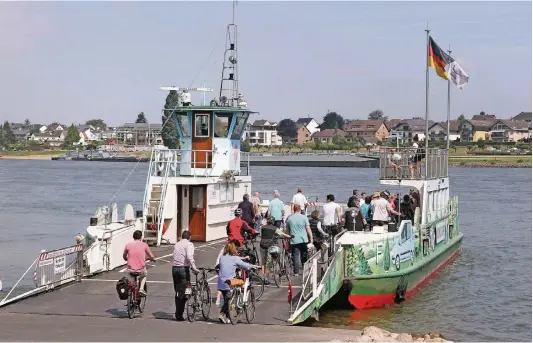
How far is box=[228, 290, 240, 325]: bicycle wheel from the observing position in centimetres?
1445

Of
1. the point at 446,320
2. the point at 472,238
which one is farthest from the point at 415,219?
the point at 472,238

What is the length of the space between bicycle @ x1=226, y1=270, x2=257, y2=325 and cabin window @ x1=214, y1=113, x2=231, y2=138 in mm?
11197

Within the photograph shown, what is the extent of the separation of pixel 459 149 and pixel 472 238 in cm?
14082

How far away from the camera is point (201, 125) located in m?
25.5

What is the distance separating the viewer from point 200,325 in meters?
14.5

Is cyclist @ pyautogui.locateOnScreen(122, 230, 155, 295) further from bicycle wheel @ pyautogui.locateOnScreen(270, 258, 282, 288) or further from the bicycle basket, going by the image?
bicycle wheel @ pyautogui.locateOnScreen(270, 258, 282, 288)

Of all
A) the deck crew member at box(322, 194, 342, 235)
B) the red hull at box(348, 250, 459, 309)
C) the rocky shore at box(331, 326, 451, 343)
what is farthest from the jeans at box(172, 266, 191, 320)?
the deck crew member at box(322, 194, 342, 235)

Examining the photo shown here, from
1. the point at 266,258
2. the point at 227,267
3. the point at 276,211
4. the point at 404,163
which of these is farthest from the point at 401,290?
the point at 227,267

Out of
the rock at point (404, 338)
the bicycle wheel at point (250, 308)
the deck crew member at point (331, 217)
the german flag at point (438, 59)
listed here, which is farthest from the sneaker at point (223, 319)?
the german flag at point (438, 59)

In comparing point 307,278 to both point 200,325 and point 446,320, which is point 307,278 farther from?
point 446,320

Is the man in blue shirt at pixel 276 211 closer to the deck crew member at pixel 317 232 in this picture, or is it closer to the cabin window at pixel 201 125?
the deck crew member at pixel 317 232

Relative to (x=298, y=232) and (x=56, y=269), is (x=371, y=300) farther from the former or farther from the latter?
(x=56, y=269)

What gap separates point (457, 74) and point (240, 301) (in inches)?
592

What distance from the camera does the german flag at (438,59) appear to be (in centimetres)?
2573
